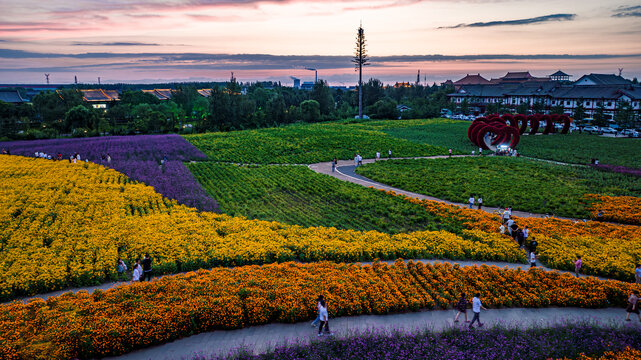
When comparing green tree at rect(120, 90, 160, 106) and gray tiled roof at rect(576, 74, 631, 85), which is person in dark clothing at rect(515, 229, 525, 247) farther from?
green tree at rect(120, 90, 160, 106)

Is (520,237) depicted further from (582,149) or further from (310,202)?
(582,149)

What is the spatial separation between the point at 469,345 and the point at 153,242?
A: 53.7 ft

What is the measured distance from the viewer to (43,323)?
1341cm

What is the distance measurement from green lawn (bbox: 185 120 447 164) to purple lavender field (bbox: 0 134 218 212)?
12.9ft

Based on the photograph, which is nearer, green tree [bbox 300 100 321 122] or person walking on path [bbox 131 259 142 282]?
person walking on path [bbox 131 259 142 282]

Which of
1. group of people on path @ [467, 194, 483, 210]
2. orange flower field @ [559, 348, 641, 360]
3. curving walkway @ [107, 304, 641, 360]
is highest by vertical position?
group of people on path @ [467, 194, 483, 210]

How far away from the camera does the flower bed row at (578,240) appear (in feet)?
64.3

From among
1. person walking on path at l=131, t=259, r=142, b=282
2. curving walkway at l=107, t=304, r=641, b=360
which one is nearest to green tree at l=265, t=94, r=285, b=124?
person walking on path at l=131, t=259, r=142, b=282

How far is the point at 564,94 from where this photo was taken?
333ft

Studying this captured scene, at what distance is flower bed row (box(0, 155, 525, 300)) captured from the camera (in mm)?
18219

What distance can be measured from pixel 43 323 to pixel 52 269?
5118 mm

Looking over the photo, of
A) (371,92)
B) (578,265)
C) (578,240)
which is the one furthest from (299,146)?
(371,92)

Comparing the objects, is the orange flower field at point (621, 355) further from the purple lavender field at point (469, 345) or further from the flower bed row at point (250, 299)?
the flower bed row at point (250, 299)

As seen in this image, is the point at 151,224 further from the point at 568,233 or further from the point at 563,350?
the point at 568,233
